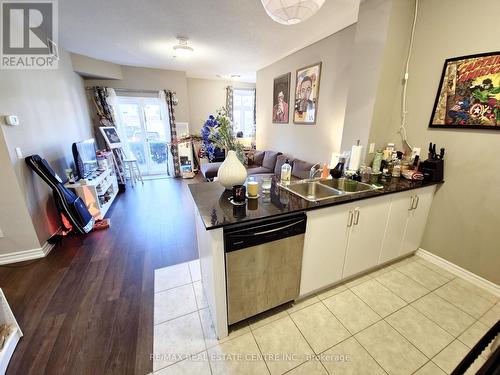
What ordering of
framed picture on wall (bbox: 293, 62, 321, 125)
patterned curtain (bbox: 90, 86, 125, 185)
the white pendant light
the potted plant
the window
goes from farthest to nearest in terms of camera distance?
1. the window
2. patterned curtain (bbox: 90, 86, 125, 185)
3. framed picture on wall (bbox: 293, 62, 321, 125)
4. the potted plant
5. the white pendant light

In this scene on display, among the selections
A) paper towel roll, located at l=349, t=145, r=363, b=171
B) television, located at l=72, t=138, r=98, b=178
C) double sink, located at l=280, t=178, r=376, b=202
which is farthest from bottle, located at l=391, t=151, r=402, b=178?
television, located at l=72, t=138, r=98, b=178

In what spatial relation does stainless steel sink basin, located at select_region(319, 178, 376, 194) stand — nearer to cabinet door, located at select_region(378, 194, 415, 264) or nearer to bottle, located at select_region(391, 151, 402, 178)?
cabinet door, located at select_region(378, 194, 415, 264)

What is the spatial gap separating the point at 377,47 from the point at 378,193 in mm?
1336

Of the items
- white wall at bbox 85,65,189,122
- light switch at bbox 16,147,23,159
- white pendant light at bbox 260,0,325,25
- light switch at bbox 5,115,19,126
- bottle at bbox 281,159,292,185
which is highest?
white wall at bbox 85,65,189,122

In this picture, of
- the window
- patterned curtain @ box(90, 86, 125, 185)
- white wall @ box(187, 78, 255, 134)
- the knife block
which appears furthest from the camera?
the window

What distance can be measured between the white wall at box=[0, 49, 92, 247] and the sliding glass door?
1.39 metres

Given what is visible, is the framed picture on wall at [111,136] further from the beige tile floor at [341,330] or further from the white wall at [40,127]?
the beige tile floor at [341,330]

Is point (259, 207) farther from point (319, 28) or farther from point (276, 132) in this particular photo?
point (276, 132)

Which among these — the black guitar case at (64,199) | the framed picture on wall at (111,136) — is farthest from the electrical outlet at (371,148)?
the framed picture on wall at (111,136)

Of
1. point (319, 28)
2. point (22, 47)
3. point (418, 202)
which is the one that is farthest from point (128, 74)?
point (418, 202)

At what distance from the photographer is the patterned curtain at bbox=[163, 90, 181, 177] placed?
507 cm

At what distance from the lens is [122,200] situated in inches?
156

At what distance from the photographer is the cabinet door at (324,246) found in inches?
57.2

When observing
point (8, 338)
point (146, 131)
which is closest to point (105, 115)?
point (146, 131)
